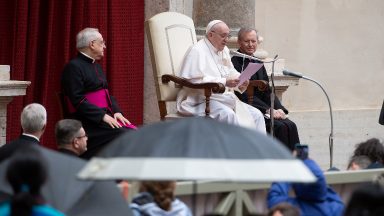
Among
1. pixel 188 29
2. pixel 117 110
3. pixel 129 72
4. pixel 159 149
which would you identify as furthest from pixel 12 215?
pixel 129 72

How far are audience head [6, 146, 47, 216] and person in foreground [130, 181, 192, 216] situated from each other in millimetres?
1274

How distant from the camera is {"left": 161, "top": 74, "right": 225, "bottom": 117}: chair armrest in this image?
396 inches

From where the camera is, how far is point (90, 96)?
9.91 meters

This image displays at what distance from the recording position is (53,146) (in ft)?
37.3

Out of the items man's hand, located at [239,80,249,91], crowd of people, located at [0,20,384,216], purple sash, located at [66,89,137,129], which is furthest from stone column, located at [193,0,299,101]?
purple sash, located at [66,89,137,129]

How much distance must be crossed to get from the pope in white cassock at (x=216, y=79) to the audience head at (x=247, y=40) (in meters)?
0.32

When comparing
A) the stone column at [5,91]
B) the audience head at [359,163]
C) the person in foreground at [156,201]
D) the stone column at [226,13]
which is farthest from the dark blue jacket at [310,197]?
the stone column at [226,13]

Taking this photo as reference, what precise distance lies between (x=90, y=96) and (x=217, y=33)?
1.33 meters

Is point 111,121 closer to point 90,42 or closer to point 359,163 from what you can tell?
point 90,42

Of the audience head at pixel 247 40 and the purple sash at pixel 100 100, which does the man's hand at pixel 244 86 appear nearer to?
the audience head at pixel 247 40

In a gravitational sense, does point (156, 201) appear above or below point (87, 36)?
below

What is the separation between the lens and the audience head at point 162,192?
607 cm

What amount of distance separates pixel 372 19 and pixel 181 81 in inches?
206

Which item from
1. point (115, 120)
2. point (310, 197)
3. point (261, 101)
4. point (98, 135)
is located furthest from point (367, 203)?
point (261, 101)
